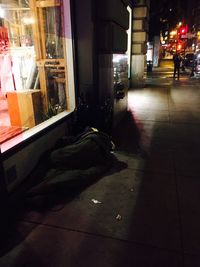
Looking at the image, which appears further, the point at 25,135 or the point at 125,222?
the point at 25,135

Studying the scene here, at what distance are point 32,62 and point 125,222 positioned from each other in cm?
390

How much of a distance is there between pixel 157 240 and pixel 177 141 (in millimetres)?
2851

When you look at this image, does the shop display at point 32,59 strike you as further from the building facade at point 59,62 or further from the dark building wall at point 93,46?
the dark building wall at point 93,46

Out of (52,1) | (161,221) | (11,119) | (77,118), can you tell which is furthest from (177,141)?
(52,1)

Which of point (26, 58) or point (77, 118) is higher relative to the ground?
point (26, 58)

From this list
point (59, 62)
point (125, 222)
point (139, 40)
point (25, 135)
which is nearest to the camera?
point (125, 222)

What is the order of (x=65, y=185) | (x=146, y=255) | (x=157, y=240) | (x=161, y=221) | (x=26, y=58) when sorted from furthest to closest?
(x=26, y=58) → (x=65, y=185) → (x=161, y=221) → (x=157, y=240) → (x=146, y=255)

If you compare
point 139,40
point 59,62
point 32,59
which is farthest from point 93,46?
point 139,40

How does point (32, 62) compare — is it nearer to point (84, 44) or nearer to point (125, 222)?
point (84, 44)

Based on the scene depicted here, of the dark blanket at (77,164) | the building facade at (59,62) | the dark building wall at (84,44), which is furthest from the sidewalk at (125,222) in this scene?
the dark building wall at (84,44)

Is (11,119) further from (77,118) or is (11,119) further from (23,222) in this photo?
(23,222)

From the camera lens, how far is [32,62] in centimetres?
497

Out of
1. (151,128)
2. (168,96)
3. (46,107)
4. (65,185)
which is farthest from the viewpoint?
(168,96)

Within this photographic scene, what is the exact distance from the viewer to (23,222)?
8.25 ft
